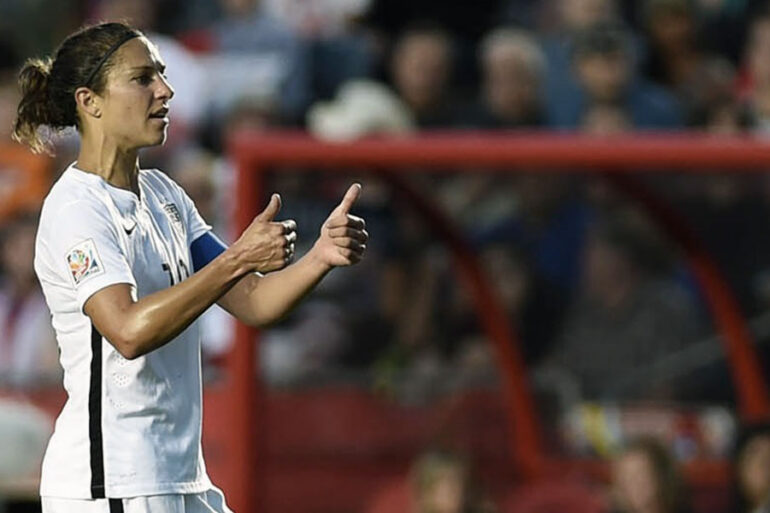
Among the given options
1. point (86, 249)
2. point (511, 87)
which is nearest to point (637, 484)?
point (511, 87)

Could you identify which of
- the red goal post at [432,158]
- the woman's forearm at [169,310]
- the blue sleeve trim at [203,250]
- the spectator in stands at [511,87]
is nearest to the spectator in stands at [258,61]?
the spectator in stands at [511,87]

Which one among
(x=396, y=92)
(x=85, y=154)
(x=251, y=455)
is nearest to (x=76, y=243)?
(x=85, y=154)

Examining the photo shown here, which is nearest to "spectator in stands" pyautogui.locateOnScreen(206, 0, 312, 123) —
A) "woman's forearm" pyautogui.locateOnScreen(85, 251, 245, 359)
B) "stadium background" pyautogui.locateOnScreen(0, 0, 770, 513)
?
"stadium background" pyautogui.locateOnScreen(0, 0, 770, 513)

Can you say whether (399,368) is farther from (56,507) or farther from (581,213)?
(56,507)

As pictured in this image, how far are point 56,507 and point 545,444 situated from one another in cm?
420

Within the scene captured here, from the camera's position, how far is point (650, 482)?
700cm

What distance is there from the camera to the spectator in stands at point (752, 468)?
6.94 meters

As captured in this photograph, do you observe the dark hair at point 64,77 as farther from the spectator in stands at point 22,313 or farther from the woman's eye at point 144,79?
the spectator in stands at point 22,313

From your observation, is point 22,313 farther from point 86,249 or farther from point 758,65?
point 86,249

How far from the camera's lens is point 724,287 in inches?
313

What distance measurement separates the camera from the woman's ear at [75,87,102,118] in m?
3.95

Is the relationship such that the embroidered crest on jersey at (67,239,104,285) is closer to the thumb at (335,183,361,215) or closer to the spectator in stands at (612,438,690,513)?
the thumb at (335,183,361,215)

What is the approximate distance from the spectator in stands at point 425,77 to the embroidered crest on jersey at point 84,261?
5214 mm

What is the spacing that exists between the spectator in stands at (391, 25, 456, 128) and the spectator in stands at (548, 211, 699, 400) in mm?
927
